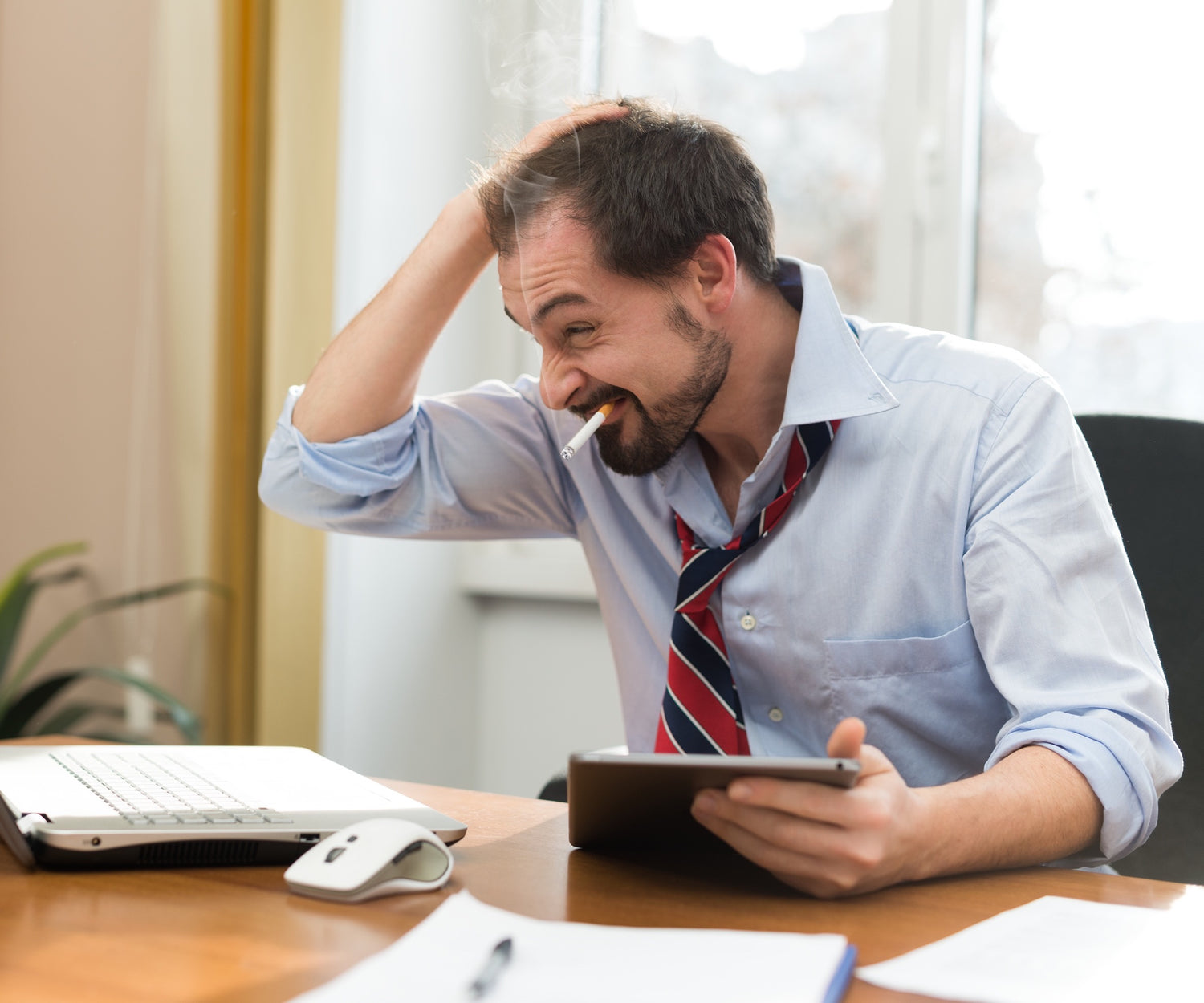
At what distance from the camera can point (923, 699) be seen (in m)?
1.07

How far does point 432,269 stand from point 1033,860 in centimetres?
84

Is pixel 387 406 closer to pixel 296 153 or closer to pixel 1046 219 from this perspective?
pixel 296 153

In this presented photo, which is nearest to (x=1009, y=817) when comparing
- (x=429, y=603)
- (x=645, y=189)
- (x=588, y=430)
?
(x=588, y=430)

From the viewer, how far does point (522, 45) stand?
4.02ft

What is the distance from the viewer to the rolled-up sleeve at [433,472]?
4.30 ft

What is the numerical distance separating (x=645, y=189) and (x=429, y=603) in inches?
47.8

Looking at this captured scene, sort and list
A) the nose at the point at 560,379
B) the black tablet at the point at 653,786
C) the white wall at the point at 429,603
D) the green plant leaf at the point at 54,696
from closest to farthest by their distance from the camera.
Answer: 1. the black tablet at the point at 653,786
2. the nose at the point at 560,379
3. the green plant leaf at the point at 54,696
4. the white wall at the point at 429,603


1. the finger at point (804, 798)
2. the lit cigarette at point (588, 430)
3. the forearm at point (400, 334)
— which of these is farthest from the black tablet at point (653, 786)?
the forearm at point (400, 334)

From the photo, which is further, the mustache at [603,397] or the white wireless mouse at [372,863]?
the mustache at [603,397]

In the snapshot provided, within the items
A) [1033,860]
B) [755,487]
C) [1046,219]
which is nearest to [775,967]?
[1033,860]

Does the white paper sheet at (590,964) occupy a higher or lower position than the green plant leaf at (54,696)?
higher

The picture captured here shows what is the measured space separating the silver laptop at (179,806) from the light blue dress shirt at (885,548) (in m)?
0.36

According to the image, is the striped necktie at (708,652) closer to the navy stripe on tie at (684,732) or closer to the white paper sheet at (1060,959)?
the navy stripe on tie at (684,732)

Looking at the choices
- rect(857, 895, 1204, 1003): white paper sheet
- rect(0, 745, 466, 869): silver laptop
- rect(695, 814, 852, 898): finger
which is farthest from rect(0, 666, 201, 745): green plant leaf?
rect(857, 895, 1204, 1003): white paper sheet
